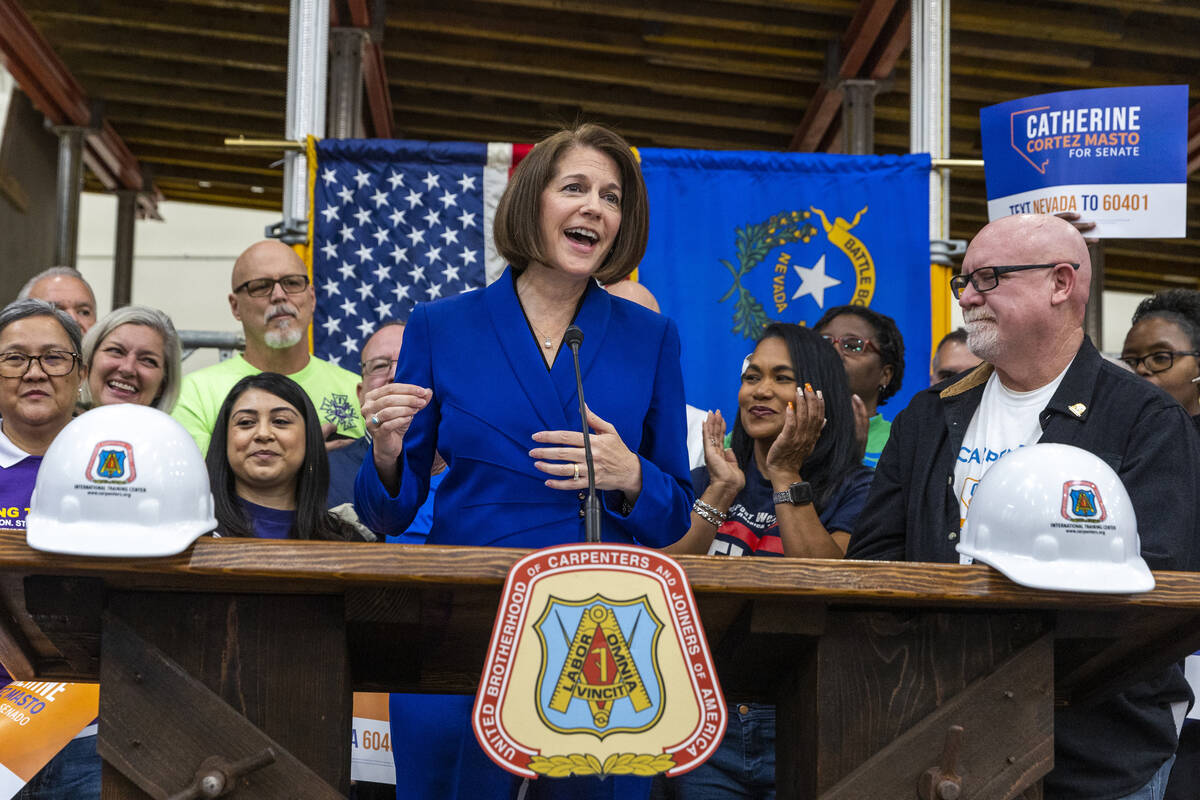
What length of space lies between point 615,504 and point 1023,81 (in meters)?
7.09

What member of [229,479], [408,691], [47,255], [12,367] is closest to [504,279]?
[408,691]

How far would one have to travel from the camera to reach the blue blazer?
2.05 metres

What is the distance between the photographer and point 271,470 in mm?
3344

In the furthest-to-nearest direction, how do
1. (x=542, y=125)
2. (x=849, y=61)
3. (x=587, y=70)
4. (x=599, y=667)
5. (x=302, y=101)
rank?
(x=542, y=125)
(x=587, y=70)
(x=849, y=61)
(x=302, y=101)
(x=599, y=667)

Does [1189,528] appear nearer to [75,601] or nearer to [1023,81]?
[75,601]

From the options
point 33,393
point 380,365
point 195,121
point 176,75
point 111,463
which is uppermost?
point 176,75

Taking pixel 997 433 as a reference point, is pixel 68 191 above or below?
above

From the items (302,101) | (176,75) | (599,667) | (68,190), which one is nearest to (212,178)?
(68,190)

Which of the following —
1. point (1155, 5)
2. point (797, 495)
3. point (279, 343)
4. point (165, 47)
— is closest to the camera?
point (797, 495)

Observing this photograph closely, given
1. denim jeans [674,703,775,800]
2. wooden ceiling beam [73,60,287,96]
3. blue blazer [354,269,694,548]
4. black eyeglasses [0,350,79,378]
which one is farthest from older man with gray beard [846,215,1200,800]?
wooden ceiling beam [73,60,287,96]

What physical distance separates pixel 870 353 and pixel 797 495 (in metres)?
1.20

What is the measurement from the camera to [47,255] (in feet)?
32.1

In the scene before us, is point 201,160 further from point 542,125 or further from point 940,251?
point 940,251

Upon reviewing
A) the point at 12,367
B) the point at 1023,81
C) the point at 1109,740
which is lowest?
the point at 1109,740
